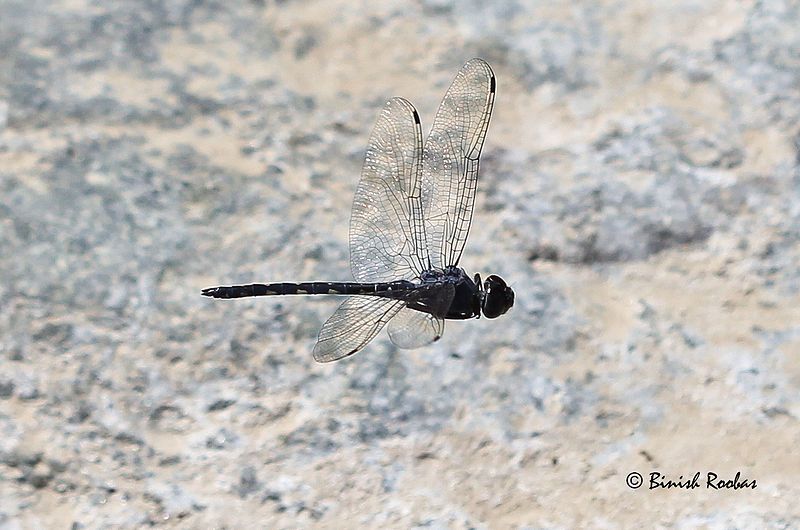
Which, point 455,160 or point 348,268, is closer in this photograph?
point 455,160

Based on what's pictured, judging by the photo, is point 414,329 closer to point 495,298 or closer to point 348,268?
point 495,298

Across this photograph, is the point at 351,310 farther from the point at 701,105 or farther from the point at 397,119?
the point at 701,105

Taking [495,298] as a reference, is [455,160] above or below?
above

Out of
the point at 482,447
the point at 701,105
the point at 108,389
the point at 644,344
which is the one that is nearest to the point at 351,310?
the point at 482,447

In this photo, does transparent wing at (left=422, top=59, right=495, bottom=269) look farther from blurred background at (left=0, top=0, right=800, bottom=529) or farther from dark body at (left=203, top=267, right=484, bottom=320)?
blurred background at (left=0, top=0, right=800, bottom=529)

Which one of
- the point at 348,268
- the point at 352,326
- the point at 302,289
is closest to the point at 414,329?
the point at 352,326

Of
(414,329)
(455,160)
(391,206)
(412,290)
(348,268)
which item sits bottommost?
(414,329)

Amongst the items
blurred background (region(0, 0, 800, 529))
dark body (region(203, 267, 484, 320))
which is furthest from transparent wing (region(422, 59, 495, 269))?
blurred background (region(0, 0, 800, 529))
